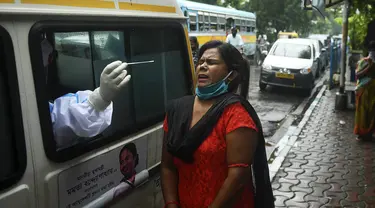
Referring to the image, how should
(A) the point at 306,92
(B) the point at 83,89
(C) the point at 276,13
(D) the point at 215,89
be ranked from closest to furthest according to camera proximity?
(D) the point at 215,89
(B) the point at 83,89
(A) the point at 306,92
(C) the point at 276,13

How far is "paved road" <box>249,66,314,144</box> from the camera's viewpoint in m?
8.50

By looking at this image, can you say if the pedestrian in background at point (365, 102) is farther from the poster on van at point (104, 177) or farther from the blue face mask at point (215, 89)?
the blue face mask at point (215, 89)

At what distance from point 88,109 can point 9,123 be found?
38cm

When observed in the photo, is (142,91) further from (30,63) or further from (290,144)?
(290,144)

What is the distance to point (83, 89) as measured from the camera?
2559mm

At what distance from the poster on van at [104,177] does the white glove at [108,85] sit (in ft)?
1.19

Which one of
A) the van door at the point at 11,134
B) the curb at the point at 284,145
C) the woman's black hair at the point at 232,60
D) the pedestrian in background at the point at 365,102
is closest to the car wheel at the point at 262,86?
the curb at the point at 284,145

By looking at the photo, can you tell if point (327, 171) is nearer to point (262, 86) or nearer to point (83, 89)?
point (83, 89)

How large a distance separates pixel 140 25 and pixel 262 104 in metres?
8.13

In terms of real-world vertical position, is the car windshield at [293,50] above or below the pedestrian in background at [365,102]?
above

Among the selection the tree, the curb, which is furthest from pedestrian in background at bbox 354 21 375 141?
the tree

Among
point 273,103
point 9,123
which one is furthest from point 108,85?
point 273,103

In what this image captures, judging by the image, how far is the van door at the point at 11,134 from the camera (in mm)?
1724

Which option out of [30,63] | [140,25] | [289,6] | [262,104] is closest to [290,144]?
[262,104]
